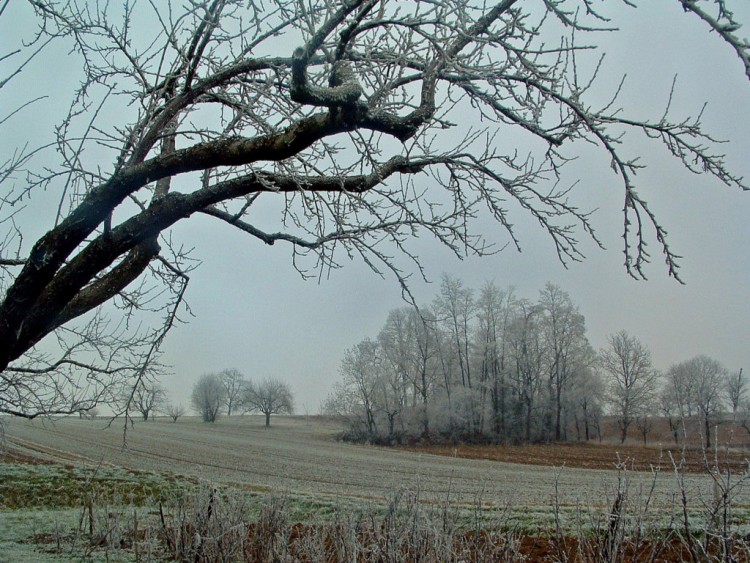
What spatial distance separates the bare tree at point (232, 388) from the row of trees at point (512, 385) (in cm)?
3690

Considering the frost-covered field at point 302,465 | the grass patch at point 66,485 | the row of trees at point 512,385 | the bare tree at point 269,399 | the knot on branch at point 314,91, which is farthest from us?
the bare tree at point 269,399

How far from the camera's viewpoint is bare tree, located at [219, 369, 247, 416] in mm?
84750

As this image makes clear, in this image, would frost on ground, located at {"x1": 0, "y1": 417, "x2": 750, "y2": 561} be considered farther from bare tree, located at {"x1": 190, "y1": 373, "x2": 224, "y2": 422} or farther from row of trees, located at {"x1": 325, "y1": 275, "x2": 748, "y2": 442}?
bare tree, located at {"x1": 190, "y1": 373, "x2": 224, "y2": 422}

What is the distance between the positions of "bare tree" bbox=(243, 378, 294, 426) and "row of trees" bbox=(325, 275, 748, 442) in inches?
1147

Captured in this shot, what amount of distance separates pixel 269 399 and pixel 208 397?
1022 cm

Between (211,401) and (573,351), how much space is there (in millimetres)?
51590

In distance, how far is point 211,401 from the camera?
82.2 meters

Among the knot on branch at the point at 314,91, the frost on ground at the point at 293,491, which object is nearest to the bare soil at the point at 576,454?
the frost on ground at the point at 293,491

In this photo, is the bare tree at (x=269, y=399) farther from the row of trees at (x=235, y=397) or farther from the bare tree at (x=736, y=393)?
the bare tree at (x=736, y=393)

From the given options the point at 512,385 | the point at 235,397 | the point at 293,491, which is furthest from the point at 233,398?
the point at 293,491

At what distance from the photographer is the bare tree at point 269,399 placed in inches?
3098

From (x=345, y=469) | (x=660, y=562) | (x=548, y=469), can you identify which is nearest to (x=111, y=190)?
(x=660, y=562)

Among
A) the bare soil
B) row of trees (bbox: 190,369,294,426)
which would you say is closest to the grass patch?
the bare soil

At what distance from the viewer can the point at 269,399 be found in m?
78.7
